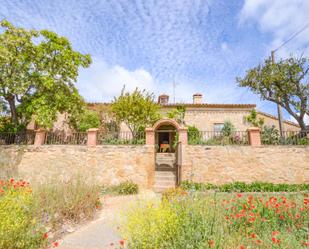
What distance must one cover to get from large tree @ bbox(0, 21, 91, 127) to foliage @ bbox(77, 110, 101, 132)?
5.09 ft

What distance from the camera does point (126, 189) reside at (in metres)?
8.52

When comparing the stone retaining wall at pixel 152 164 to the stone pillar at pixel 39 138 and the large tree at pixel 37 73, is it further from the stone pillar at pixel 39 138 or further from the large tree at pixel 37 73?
the large tree at pixel 37 73

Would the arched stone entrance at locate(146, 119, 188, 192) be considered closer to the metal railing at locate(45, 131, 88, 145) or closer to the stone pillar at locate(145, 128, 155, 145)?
the stone pillar at locate(145, 128, 155, 145)

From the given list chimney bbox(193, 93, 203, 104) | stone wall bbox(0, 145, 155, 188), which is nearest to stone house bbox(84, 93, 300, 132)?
chimney bbox(193, 93, 203, 104)

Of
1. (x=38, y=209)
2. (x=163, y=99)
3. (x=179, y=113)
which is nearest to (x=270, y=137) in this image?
(x=179, y=113)

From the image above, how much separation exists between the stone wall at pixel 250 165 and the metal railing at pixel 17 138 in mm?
8739

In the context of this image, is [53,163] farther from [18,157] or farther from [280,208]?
[280,208]

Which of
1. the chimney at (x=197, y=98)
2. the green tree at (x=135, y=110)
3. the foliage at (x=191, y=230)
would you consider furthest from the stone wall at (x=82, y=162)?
the chimney at (x=197, y=98)

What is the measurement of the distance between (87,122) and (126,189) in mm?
6390

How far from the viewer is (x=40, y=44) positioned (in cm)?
1023

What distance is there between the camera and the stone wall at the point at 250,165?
9.30 metres

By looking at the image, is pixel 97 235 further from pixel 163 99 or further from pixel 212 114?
pixel 163 99

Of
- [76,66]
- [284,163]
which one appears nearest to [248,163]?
[284,163]

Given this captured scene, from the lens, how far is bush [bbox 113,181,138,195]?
8.50 meters
